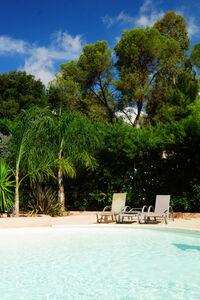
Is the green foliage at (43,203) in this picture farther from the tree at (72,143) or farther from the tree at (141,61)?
the tree at (141,61)

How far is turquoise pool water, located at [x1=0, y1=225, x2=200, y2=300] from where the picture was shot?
469cm

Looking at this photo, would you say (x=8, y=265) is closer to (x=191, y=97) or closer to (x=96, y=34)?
(x=191, y=97)

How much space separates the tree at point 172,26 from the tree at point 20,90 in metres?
12.0

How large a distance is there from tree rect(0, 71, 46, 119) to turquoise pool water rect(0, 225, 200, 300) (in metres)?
17.3

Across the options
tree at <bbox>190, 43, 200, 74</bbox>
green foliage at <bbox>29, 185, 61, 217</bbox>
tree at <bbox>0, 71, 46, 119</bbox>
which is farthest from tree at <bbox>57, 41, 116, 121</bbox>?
green foliage at <bbox>29, 185, 61, 217</bbox>

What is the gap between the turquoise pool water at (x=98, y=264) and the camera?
15.4ft

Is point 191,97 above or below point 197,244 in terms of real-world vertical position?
above

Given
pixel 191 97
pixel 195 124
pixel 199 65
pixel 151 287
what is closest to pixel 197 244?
pixel 151 287

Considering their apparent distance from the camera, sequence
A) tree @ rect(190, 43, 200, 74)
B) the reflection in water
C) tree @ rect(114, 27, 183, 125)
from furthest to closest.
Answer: tree @ rect(190, 43, 200, 74) → tree @ rect(114, 27, 183, 125) → the reflection in water

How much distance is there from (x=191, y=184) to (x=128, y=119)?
47.8 feet

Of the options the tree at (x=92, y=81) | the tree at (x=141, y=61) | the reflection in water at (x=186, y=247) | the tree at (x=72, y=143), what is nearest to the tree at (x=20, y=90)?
the tree at (x=92, y=81)

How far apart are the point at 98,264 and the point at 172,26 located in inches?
1096

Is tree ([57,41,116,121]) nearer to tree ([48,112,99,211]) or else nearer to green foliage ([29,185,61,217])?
tree ([48,112,99,211])

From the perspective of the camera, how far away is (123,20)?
900 inches
